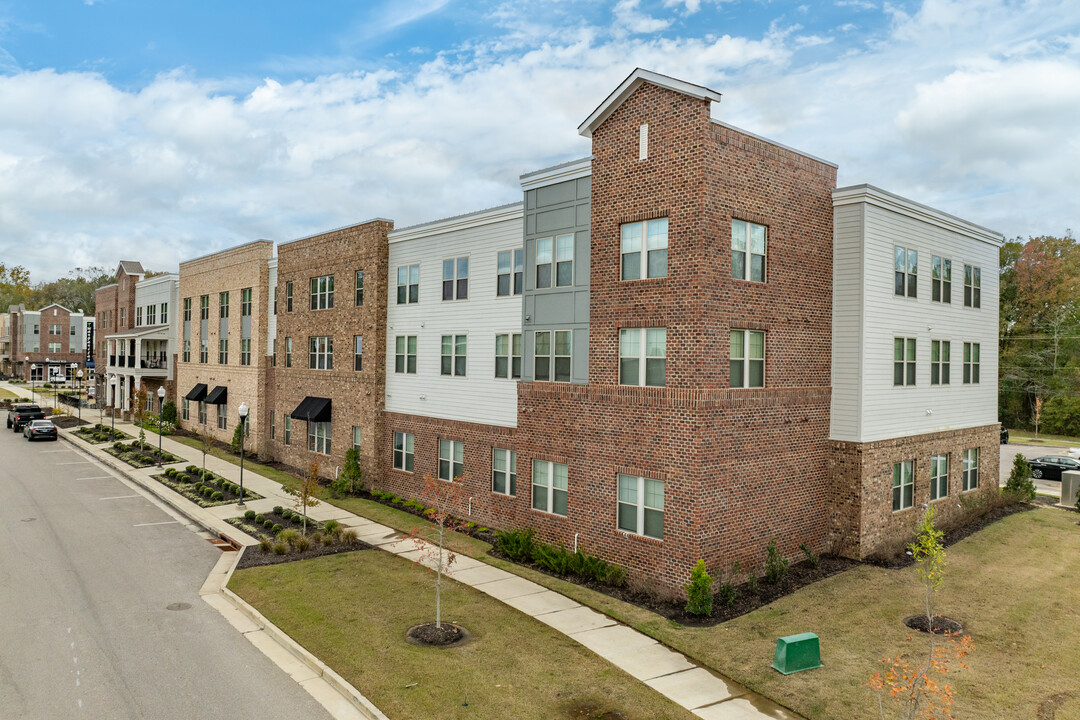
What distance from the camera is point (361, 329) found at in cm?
2895

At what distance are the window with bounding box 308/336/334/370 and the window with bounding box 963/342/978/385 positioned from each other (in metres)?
24.9

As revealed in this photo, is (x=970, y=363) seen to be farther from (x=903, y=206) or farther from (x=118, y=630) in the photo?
(x=118, y=630)

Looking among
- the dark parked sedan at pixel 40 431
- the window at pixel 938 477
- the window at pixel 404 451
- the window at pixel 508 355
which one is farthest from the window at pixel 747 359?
the dark parked sedan at pixel 40 431

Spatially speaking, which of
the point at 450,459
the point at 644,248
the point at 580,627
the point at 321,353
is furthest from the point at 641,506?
the point at 321,353

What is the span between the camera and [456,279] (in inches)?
979

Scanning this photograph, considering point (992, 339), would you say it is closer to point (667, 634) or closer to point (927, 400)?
point (927, 400)

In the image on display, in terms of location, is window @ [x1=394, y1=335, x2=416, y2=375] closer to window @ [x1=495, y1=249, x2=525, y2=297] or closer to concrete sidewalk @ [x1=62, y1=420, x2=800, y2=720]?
window @ [x1=495, y1=249, x2=525, y2=297]

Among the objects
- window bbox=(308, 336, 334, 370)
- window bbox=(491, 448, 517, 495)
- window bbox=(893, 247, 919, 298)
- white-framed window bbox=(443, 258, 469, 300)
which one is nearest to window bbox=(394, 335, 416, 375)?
white-framed window bbox=(443, 258, 469, 300)

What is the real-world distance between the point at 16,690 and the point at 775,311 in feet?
57.4

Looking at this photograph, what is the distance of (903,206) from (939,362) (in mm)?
5544

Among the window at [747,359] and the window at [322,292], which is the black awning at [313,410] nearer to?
the window at [322,292]

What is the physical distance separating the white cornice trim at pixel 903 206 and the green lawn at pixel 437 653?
14.0m

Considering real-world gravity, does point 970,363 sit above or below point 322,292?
below

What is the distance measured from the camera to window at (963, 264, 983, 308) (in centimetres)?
2341
